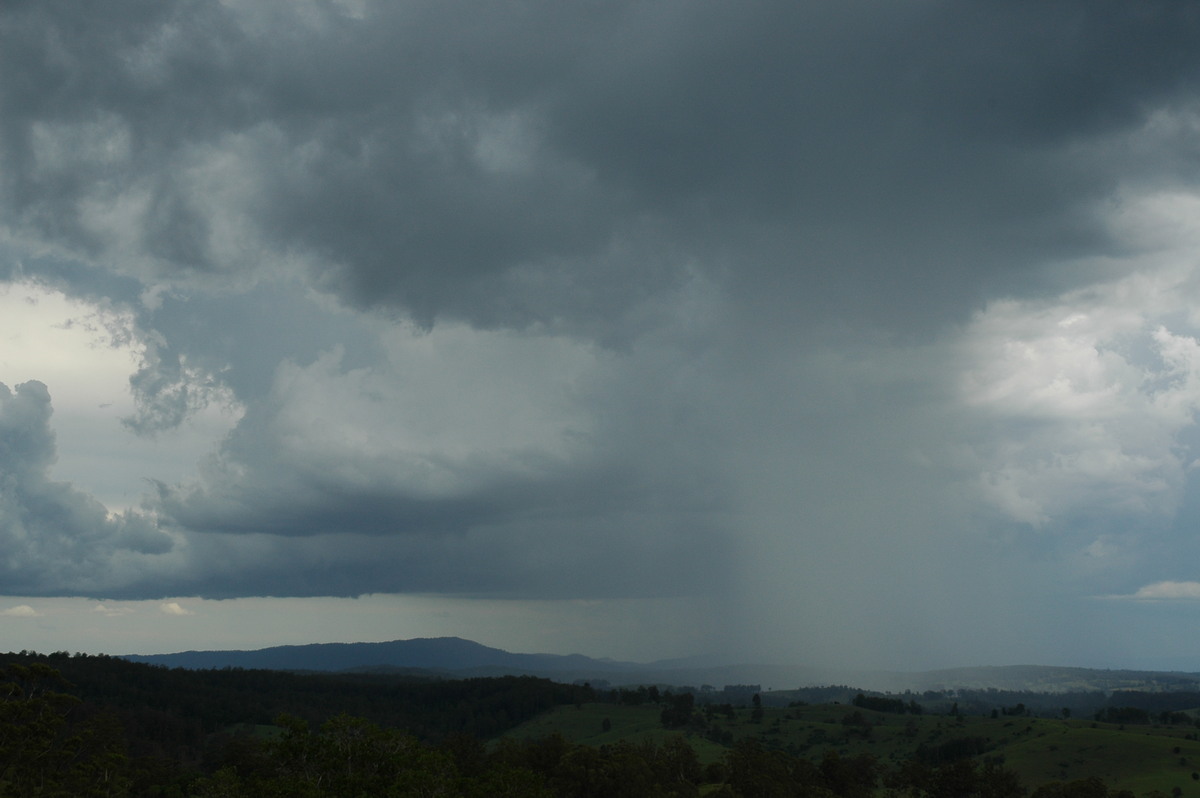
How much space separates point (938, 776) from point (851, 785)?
15.8m

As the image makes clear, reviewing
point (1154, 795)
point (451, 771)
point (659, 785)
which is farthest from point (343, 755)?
point (1154, 795)

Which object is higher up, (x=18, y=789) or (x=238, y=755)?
(x=18, y=789)

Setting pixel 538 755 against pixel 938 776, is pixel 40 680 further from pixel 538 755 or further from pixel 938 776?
pixel 938 776

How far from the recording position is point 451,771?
93438 millimetres

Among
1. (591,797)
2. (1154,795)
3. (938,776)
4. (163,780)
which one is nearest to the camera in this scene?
(591,797)

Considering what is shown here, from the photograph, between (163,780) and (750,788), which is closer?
(750,788)

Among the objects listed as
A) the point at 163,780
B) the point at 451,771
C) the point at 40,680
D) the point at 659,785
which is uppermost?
the point at 40,680

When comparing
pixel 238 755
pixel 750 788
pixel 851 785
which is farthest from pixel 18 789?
pixel 851 785

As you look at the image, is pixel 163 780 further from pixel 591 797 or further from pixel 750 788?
pixel 750 788

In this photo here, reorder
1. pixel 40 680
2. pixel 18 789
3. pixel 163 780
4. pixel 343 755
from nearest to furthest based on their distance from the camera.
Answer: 1. pixel 343 755
2. pixel 18 789
3. pixel 40 680
4. pixel 163 780

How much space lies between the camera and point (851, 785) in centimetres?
15462

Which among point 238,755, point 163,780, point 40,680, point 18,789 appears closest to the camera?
point 18,789

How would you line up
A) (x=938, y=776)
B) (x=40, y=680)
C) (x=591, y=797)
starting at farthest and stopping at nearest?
(x=938, y=776) → (x=591, y=797) → (x=40, y=680)

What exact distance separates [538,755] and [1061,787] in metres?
88.6
